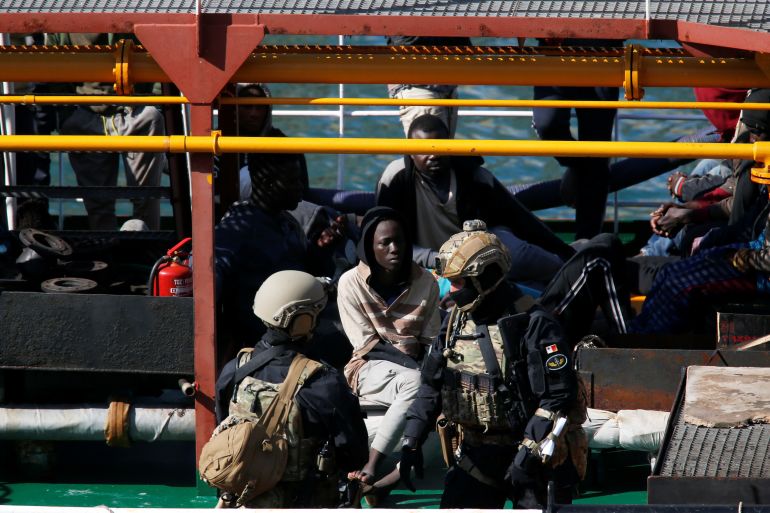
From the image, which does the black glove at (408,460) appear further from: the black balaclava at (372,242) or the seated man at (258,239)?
the seated man at (258,239)

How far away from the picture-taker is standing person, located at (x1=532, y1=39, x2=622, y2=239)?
9.96m

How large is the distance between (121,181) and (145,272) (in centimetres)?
1362

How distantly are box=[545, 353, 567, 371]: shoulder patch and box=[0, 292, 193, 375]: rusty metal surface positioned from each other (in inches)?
81.8

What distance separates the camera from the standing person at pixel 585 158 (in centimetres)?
996

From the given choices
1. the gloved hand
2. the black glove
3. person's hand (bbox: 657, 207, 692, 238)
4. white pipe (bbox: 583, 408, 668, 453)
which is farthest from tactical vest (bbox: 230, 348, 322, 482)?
person's hand (bbox: 657, 207, 692, 238)

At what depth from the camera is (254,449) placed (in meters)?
5.81

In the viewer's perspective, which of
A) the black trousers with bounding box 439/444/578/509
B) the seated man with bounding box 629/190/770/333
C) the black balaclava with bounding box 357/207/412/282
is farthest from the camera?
the seated man with bounding box 629/190/770/333

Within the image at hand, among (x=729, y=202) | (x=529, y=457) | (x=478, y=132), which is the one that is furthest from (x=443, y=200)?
(x=478, y=132)

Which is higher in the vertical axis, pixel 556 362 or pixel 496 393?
pixel 556 362

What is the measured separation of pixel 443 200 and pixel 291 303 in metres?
3.14

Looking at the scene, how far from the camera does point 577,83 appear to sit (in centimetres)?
704

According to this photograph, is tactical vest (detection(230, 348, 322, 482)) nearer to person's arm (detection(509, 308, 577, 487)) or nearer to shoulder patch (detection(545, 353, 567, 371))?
person's arm (detection(509, 308, 577, 487))

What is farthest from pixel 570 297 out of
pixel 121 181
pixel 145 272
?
pixel 121 181

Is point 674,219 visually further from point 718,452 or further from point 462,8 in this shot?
point 718,452
